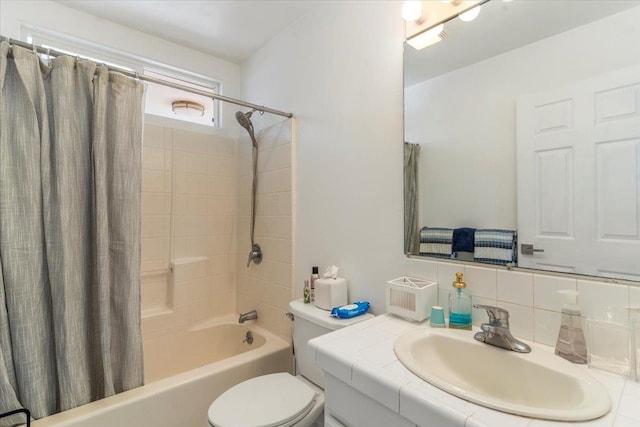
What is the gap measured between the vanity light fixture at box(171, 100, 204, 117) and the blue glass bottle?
7.23ft

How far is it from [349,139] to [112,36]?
5.56 feet

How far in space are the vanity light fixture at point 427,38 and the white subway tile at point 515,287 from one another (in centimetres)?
93

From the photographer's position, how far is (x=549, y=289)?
0.91 meters

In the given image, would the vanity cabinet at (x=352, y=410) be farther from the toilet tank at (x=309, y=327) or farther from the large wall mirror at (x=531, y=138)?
the large wall mirror at (x=531, y=138)

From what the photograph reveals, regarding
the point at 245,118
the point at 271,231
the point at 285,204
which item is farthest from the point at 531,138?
the point at 245,118

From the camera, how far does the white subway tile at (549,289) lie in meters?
0.89

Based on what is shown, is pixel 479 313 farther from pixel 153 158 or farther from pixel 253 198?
pixel 153 158

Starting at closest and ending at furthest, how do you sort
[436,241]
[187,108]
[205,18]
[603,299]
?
1. [603,299]
2. [436,241]
3. [205,18]
4. [187,108]

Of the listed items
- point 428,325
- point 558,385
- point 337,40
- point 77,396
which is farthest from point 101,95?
point 558,385

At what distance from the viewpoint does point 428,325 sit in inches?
42.3

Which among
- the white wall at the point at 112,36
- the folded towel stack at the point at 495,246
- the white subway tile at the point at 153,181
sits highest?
the white wall at the point at 112,36

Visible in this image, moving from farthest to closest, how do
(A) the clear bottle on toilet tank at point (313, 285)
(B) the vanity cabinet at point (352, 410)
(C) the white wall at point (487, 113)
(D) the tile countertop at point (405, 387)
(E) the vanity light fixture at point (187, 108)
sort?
(E) the vanity light fixture at point (187, 108), (A) the clear bottle on toilet tank at point (313, 285), (C) the white wall at point (487, 113), (B) the vanity cabinet at point (352, 410), (D) the tile countertop at point (405, 387)

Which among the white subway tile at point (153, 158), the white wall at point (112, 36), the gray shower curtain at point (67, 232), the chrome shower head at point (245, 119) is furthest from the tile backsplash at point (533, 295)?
the white wall at point (112, 36)

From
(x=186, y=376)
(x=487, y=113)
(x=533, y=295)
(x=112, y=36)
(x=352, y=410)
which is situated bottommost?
(x=186, y=376)
